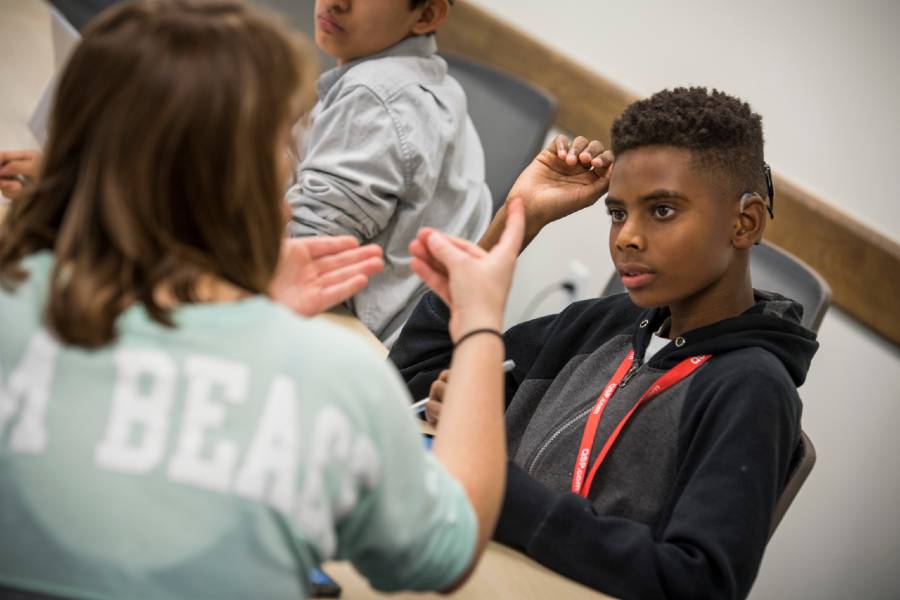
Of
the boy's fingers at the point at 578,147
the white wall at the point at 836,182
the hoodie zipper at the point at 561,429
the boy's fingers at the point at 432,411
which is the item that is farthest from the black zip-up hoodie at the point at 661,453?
the white wall at the point at 836,182

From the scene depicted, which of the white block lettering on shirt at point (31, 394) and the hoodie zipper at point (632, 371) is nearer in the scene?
the white block lettering on shirt at point (31, 394)

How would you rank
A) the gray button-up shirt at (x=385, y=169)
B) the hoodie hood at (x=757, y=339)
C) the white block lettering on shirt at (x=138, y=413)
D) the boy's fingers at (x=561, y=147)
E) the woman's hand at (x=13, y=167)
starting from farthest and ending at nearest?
the gray button-up shirt at (x=385, y=169) → the woman's hand at (x=13, y=167) → the boy's fingers at (x=561, y=147) → the hoodie hood at (x=757, y=339) → the white block lettering on shirt at (x=138, y=413)

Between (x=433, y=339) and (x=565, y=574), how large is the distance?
0.53 metres

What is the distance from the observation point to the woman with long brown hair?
0.67 meters

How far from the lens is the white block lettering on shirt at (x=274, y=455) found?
68cm

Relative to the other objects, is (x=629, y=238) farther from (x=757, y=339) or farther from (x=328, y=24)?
(x=328, y=24)

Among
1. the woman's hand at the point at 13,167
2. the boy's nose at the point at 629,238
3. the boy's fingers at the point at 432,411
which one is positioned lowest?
the woman's hand at the point at 13,167

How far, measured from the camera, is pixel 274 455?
0.68 meters

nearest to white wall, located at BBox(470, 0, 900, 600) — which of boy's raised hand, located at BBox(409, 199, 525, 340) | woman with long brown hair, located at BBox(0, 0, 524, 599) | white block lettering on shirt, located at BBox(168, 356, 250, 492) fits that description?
boy's raised hand, located at BBox(409, 199, 525, 340)

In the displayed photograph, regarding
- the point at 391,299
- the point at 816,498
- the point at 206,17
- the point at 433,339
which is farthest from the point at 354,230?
the point at 816,498

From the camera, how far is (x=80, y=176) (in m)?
0.72

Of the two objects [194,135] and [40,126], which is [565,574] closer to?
[194,135]

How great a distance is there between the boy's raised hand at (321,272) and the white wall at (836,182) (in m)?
1.48

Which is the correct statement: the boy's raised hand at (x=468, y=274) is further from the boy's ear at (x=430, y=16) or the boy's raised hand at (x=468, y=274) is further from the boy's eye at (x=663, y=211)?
the boy's ear at (x=430, y=16)
